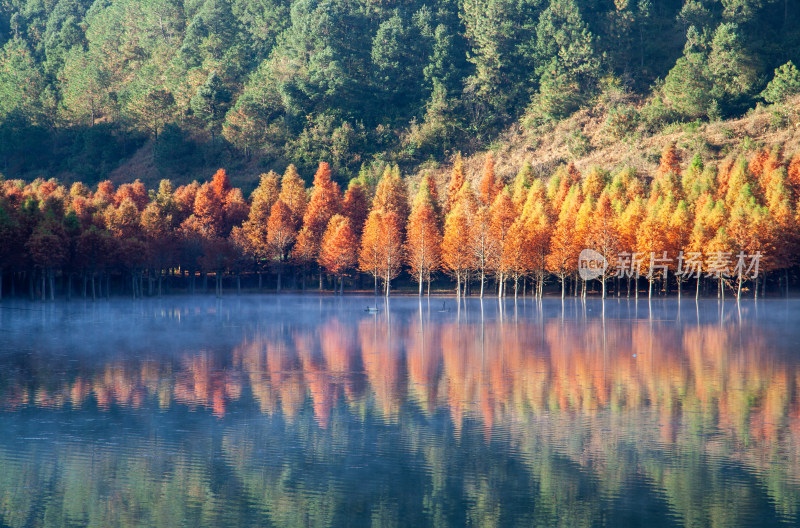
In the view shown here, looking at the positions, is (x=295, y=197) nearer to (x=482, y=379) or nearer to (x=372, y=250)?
(x=372, y=250)

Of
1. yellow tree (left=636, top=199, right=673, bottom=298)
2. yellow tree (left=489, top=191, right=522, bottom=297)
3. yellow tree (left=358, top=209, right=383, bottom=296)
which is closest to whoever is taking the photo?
yellow tree (left=636, top=199, right=673, bottom=298)

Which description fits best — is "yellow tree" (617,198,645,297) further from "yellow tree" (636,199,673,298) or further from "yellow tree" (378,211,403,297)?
"yellow tree" (378,211,403,297)

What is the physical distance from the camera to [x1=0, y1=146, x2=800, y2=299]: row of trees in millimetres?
91125

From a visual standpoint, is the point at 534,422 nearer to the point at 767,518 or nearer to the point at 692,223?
the point at 767,518

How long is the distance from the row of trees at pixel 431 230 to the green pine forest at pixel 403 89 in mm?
27804

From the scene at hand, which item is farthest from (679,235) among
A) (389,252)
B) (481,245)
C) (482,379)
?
(482,379)

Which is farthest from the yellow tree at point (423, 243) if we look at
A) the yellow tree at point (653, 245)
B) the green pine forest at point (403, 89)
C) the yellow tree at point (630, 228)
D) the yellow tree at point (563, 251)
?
the green pine forest at point (403, 89)

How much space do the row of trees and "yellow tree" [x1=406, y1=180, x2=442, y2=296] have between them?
0.22 m

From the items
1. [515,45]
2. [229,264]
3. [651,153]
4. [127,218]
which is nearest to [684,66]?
[651,153]

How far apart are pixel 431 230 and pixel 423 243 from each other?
4119 millimetres

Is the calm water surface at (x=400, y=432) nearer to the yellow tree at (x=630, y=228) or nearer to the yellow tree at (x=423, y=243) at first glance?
the yellow tree at (x=630, y=228)

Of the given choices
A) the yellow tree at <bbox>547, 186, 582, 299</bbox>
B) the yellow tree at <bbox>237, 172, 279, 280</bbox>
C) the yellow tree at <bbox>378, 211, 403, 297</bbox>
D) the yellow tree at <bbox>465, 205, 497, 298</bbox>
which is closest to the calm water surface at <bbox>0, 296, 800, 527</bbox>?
the yellow tree at <bbox>547, 186, 582, 299</bbox>

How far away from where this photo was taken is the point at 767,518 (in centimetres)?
1630

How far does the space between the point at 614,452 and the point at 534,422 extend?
3730mm
